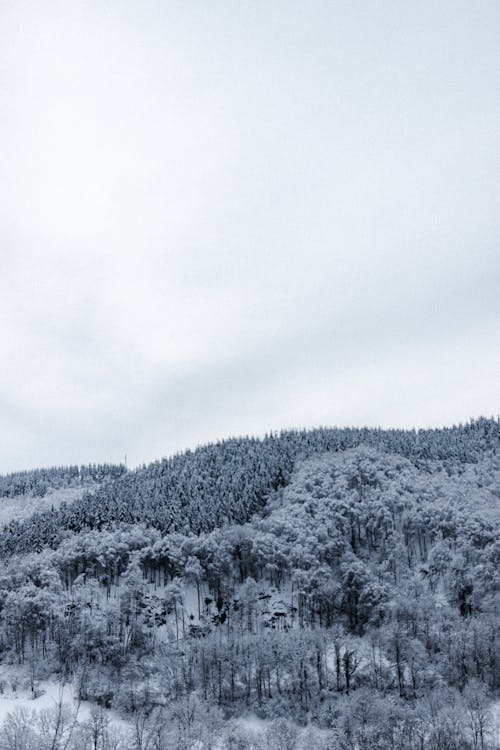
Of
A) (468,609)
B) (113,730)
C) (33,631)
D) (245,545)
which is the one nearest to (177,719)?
(113,730)

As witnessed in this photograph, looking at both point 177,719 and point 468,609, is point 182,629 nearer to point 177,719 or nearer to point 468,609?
point 177,719

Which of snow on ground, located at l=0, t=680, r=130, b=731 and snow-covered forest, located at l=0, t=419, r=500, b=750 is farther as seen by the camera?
snow on ground, located at l=0, t=680, r=130, b=731

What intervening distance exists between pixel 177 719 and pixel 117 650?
88.3 ft

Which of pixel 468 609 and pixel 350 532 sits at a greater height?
pixel 350 532

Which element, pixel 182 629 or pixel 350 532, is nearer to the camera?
pixel 182 629

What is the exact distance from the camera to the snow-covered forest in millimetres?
90375

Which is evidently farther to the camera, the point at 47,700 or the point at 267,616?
the point at 267,616

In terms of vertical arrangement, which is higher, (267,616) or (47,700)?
(267,616)

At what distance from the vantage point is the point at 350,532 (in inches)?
6156

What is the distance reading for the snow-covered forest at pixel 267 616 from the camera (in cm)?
9038

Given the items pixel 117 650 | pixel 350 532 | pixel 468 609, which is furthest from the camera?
pixel 350 532

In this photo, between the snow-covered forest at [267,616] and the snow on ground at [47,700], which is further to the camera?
the snow on ground at [47,700]

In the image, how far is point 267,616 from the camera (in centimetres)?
13112

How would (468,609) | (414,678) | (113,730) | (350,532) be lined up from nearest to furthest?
(113,730), (414,678), (468,609), (350,532)
